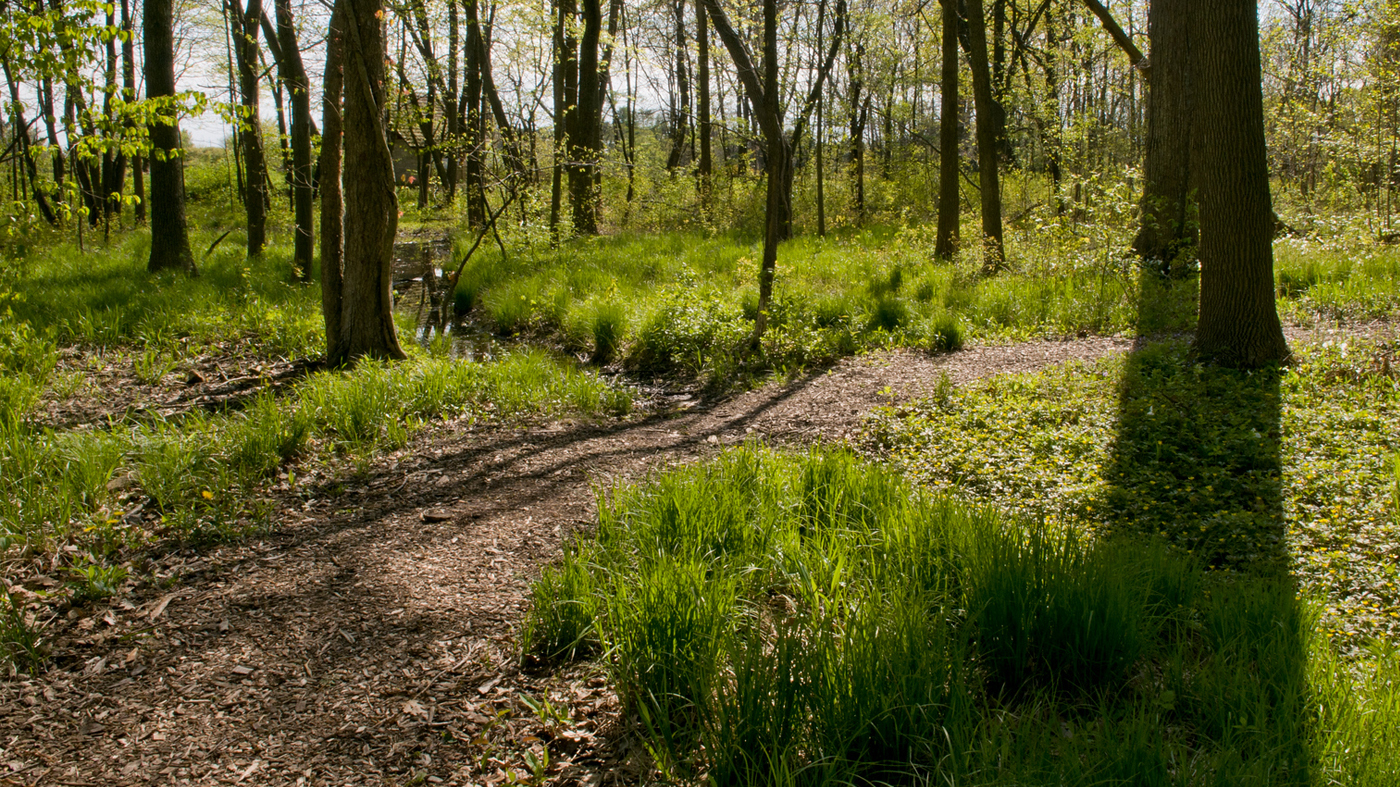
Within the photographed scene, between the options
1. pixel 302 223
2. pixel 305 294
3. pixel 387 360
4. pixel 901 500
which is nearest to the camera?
pixel 901 500

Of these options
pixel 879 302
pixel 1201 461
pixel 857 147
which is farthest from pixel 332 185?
pixel 857 147

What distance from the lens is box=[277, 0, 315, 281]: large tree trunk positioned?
32.4ft

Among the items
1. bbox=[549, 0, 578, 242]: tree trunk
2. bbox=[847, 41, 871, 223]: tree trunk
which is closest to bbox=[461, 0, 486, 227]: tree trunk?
bbox=[549, 0, 578, 242]: tree trunk

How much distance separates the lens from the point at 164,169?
34.7ft

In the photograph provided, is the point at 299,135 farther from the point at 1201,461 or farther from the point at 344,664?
the point at 1201,461

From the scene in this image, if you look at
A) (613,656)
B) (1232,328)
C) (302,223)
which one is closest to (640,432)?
(613,656)

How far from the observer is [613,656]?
2.84m

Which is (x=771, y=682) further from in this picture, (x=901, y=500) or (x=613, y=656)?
(x=901, y=500)

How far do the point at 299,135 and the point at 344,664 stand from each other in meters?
10.6

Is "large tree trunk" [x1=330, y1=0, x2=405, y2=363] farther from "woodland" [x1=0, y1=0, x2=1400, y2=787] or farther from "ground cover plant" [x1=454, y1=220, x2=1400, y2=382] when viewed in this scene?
"ground cover plant" [x1=454, y1=220, x2=1400, y2=382]

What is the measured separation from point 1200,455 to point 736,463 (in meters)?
2.89

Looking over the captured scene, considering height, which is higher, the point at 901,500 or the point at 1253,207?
the point at 1253,207

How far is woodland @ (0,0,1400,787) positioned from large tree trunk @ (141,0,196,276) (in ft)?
0.18

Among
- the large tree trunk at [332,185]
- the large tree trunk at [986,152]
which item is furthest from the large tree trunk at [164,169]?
the large tree trunk at [986,152]
